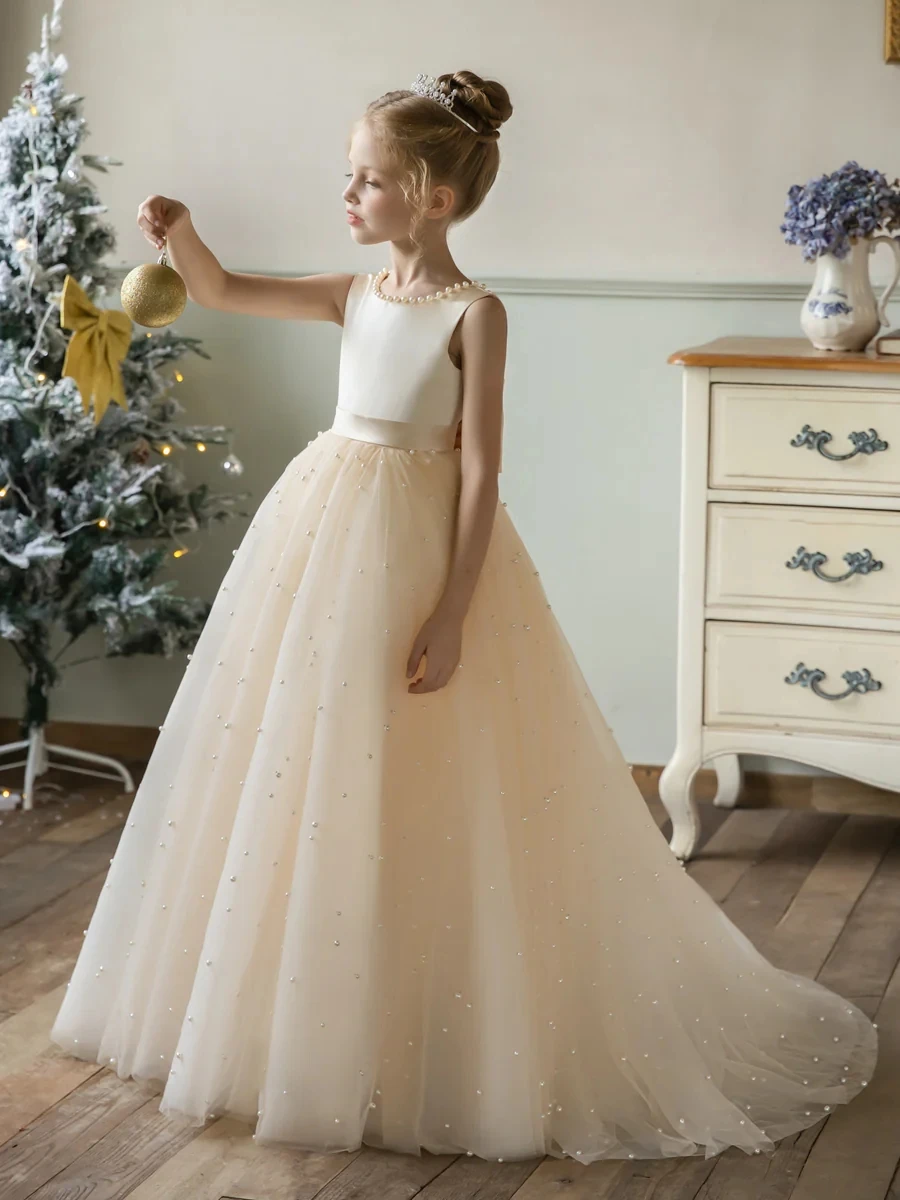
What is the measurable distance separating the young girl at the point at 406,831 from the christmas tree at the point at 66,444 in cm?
112

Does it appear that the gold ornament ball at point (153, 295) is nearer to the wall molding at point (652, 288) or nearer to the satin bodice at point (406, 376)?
the satin bodice at point (406, 376)

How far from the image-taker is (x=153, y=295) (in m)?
1.78

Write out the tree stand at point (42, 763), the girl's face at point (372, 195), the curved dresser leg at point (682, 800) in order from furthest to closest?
the tree stand at point (42, 763) < the curved dresser leg at point (682, 800) < the girl's face at point (372, 195)

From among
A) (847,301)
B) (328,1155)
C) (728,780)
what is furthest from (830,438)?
(328,1155)

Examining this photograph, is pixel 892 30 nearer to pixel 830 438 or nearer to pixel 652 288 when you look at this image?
pixel 652 288

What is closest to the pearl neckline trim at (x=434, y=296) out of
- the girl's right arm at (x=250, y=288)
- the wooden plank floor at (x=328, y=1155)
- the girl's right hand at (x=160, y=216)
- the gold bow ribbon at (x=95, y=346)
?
the girl's right arm at (x=250, y=288)

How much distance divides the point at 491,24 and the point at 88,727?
1864mm

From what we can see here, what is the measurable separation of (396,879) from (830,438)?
52.9 inches

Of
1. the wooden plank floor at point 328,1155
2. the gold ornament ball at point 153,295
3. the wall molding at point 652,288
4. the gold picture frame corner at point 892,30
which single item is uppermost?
the gold picture frame corner at point 892,30

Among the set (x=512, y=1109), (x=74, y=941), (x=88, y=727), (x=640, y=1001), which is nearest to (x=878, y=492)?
(x=640, y=1001)

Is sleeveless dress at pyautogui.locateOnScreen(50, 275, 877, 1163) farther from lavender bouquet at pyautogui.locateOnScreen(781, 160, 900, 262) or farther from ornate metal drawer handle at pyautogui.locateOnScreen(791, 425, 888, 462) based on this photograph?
lavender bouquet at pyautogui.locateOnScreen(781, 160, 900, 262)

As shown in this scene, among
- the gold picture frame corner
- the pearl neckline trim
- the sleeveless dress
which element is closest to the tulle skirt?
the sleeveless dress

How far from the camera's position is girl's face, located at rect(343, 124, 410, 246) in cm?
188

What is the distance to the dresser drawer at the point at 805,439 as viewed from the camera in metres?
2.75
